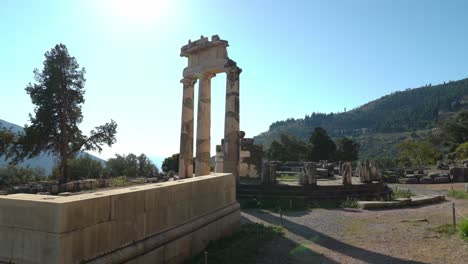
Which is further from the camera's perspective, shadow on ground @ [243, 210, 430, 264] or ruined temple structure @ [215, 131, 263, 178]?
ruined temple structure @ [215, 131, 263, 178]

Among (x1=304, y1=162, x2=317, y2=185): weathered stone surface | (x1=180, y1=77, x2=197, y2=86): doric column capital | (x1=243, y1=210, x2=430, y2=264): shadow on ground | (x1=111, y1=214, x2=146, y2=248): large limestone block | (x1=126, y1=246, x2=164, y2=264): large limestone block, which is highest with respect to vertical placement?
(x1=180, y1=77, x2=197, y2=86): doric column capital

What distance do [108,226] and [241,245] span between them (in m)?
3.98

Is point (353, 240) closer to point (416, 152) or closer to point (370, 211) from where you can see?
point (370, 211)

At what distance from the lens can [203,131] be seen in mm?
20891

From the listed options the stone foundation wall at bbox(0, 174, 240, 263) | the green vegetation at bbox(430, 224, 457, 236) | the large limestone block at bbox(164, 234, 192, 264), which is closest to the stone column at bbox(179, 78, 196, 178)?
the stone foundation wall at bbox(0, 174, 240, 263)

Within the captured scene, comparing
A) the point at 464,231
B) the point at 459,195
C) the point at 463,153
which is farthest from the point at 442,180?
the point at 464,231

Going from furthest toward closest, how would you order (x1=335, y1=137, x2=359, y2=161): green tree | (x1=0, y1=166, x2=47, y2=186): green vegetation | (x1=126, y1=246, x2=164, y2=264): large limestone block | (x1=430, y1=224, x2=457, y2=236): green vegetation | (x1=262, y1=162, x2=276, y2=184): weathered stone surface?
1. (x1=335, y1=137, x2=359, y2=161): green tree
2. (x1=0, y1=166, x2=47, y2=186): green vegetation
3. (x1=262, y1=162, x2=276, y2=184): weathered stone surface
4. (x1=430, y1=224, x2=457, y2=236): green vegetation
5. (x1=126, y1=246, x2=164, y2=264): large limestone block

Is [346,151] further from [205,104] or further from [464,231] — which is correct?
[464,231]

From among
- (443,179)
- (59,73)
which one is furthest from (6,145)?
(443,179)

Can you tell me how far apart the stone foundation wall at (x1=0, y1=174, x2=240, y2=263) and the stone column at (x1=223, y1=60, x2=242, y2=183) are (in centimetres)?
1145

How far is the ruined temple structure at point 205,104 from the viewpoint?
19719 millimetres

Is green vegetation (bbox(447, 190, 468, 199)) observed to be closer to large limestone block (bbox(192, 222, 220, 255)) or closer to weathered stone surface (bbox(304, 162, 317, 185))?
weathered stone surface (bbox(304, 162, 317, 185))

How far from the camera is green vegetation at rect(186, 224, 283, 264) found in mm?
7195

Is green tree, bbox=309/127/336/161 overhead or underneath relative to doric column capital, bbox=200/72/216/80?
underneath
